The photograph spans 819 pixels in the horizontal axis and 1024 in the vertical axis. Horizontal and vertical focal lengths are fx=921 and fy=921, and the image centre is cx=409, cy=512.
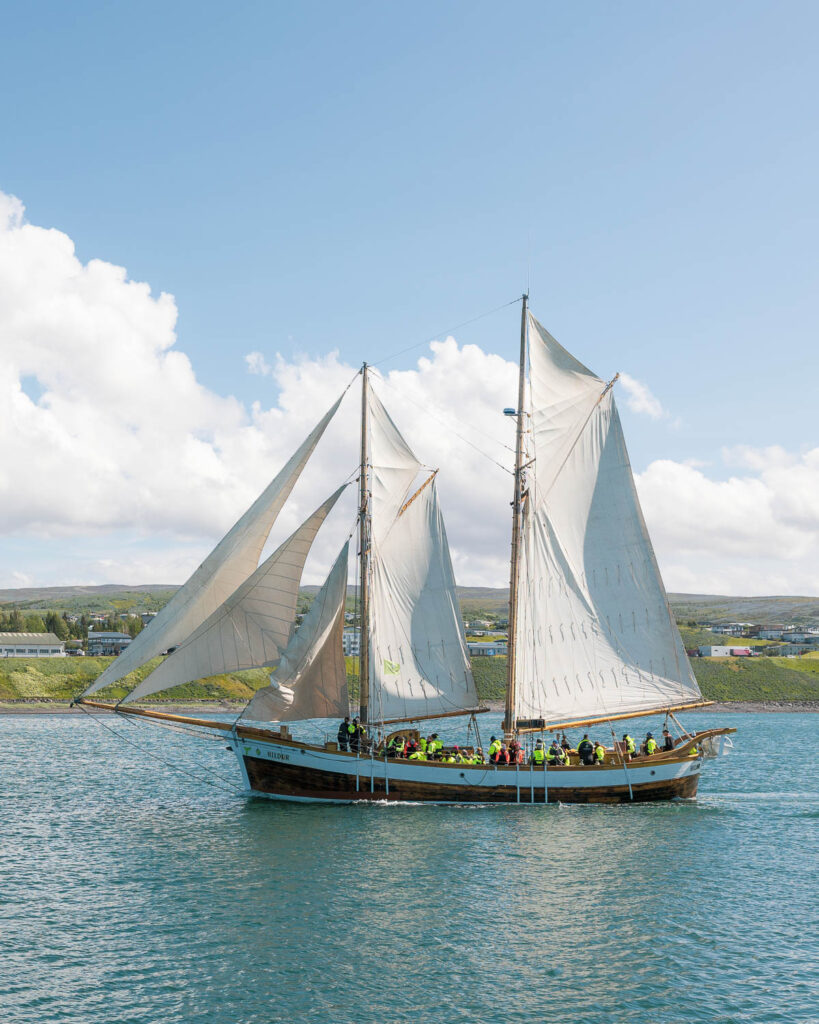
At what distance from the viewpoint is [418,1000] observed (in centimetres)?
→ 2344

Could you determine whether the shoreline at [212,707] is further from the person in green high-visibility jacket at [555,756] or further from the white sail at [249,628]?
the person in green high-visibility jacket at [555,756]

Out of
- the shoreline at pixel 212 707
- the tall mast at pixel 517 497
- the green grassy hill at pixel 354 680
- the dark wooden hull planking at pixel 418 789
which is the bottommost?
the shoreline at pixel 212 707

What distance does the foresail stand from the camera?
50.9m

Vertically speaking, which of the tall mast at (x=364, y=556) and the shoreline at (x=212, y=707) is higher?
the tall mast at (x=364, y=556)

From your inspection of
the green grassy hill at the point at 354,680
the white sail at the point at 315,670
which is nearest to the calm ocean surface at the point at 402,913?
the white sail at the point at 315,670

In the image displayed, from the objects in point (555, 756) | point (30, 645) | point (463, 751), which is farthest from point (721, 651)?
point (463, 751)

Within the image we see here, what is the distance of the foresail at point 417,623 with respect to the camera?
Answer: 50.9 metres

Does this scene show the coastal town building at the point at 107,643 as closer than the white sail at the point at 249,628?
No

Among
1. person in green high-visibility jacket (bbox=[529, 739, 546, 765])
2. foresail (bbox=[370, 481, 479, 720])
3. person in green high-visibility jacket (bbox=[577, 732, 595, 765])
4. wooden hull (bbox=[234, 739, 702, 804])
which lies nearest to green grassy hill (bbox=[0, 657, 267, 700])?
wooden hull (bbox=[234, 739, 702, 804])

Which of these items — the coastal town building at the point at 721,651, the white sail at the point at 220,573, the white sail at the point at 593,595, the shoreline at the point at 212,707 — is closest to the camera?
the white sail at the point at 220,573

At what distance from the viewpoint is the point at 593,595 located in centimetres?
5191

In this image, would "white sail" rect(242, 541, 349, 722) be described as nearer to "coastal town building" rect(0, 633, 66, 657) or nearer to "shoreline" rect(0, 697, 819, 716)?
"shoreline" rect(0, 697, 819, 716)

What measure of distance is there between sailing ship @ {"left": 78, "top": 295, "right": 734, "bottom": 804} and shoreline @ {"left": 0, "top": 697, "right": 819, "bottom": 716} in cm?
6605

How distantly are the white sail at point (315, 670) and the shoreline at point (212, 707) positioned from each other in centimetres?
6669
